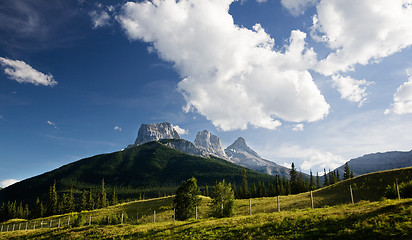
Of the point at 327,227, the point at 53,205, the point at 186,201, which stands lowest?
the point at 53,205

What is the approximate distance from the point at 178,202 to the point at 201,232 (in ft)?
114

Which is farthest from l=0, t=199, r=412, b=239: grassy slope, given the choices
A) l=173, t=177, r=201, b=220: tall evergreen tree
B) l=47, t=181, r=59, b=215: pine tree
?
l=47, t=181, r=59, b=215: pine tree

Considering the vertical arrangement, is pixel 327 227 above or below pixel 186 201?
above

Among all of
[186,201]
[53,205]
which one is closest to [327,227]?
[186,201]

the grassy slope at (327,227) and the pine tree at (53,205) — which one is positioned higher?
the grassy slope at (327,227)

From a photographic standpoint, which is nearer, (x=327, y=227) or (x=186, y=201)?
(x=327, y=227)

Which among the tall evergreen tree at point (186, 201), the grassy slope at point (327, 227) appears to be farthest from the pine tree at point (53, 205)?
the grassy slope at point (327, 227)

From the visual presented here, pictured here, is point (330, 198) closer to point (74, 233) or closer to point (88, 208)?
point (74, 233)

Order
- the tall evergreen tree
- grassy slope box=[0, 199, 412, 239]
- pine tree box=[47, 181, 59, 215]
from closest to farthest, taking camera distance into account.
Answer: grassy slope box=[0, 199, 412, 239]
the tall evergreen tree
pine tree box=[47, 181, 59, 215]

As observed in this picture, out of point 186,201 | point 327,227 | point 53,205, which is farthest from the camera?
point 53,205

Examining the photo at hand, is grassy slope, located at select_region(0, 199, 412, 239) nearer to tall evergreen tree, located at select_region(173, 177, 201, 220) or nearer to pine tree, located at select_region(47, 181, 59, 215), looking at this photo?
tall evergreen tree, located at select_region(173, 177, 201, 220)

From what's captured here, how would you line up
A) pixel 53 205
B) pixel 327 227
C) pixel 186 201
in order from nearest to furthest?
pixel 327 227, pixel 186 201, pixel 53 205

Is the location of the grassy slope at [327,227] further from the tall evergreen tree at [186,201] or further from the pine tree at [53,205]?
the pine tree at [53,205]

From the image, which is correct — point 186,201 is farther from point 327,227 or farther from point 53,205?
point 53,205
